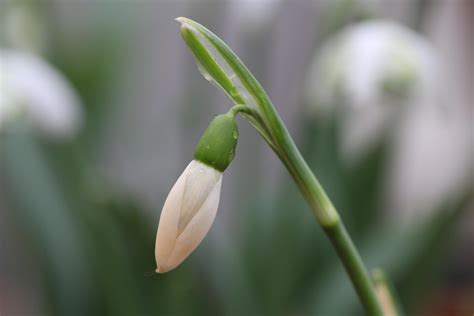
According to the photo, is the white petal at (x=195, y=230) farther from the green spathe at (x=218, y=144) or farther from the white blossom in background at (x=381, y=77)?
the white blossom in background at (x=381, y=77)

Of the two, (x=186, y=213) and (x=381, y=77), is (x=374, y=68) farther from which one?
(x=186, y=213)

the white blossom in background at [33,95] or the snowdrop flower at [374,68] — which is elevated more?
the white blossom in background at [33,95]

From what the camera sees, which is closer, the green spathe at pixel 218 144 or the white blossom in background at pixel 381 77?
the green spathe at pixel 218 144

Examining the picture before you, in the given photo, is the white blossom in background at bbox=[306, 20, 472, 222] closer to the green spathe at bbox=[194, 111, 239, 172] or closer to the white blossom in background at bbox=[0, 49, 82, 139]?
the white blossom in background at bbox=[0, 49, 82, 139]

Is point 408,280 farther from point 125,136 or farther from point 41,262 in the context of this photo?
point 125,136

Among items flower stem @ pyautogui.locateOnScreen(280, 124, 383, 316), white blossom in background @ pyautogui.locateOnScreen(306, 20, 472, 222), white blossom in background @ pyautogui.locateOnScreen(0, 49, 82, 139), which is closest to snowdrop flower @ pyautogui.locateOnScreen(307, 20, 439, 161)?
white blossom in background @ pyautogui.locateOnScreen(306, 20, 472, 222)

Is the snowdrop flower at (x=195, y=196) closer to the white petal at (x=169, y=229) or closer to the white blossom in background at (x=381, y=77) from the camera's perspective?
Answer: the white petal at (x=169, y=229)

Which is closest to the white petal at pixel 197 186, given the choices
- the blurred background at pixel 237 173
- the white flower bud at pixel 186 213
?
the white flower bud at pixel 186 213

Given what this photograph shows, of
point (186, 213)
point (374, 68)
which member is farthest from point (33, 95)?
point (186, 213)
